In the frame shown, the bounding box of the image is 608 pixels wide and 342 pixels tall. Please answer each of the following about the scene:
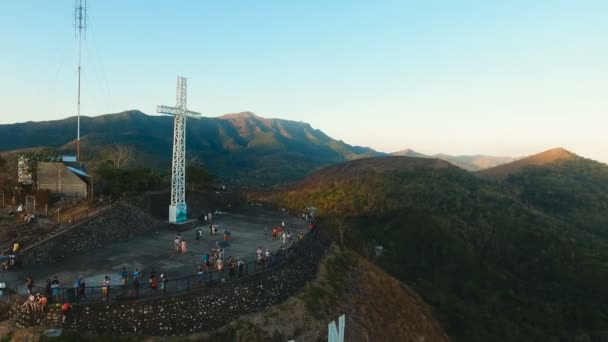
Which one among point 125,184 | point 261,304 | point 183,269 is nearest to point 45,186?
point 125,184

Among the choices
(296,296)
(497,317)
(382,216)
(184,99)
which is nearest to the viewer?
(296,296)

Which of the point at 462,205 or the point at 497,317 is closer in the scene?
the point at 497,317

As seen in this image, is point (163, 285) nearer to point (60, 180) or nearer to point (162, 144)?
point (60, 180)

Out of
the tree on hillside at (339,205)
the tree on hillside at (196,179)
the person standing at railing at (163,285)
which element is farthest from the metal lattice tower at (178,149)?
the tree on hillside at (339,205)

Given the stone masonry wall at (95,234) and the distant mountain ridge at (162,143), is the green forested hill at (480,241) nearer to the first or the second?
the stone masonry wall at (95,234)

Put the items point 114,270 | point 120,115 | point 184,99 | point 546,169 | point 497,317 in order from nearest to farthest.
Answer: point 114,270, point 184,99, point 497,317, point 546,169, point 120,115

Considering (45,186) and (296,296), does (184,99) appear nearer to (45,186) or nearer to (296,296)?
(45,186)

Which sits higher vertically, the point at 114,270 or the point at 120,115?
the point at 120,115

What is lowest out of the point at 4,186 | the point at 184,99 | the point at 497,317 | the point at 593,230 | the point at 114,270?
the point at 497,317
